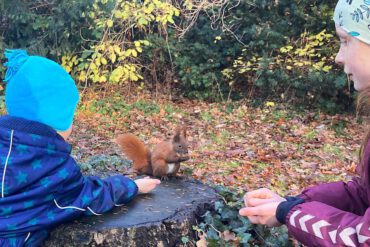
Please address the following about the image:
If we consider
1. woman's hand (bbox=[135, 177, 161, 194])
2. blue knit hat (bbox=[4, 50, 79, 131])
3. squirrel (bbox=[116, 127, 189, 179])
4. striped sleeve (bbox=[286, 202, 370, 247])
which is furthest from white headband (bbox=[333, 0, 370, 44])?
squirrel (bbox=[116, 127, 189, 179])

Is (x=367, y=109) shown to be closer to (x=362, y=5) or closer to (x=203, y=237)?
(x=362, y=5)

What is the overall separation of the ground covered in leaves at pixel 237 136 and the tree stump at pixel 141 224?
125cm

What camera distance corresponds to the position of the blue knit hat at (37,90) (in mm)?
2133

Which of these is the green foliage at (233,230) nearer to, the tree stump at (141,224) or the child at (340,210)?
Answer: the tree stump at (141,224)

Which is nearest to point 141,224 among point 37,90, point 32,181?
point 32,181

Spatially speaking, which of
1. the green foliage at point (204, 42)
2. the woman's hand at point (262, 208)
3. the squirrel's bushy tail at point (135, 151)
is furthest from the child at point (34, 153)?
the green foliage at point (204, 42)

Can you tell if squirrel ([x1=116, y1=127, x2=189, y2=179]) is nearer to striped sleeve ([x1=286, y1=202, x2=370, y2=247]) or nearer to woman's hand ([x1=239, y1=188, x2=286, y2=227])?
woman's hand ([x1=239, y1=188, x2=286, y2=227])

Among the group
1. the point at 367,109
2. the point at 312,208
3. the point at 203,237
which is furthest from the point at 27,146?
the point at 367,109

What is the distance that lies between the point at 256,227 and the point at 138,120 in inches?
283

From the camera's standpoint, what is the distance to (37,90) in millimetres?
2129

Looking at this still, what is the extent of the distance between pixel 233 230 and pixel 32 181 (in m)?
1.13

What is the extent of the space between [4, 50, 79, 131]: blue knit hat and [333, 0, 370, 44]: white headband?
1258 mm

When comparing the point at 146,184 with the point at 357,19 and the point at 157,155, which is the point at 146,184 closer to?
the point at 157,155

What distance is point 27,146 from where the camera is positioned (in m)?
2.13
